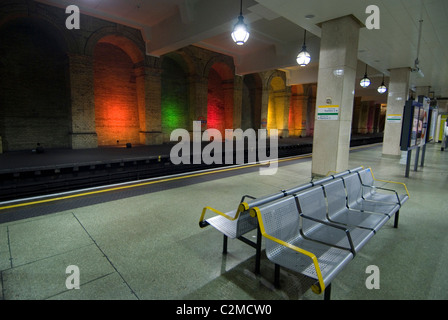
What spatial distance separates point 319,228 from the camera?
2.64 m

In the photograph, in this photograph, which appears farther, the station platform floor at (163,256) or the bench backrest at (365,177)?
the bench backrest at (365,177)

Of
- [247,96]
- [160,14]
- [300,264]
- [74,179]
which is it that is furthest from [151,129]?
[300,264]

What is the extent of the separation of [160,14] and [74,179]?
7788mm

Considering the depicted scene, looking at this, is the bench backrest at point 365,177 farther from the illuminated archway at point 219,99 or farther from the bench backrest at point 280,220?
the illuminated archway at point 219,99

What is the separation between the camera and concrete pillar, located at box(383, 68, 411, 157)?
1027 centimetres

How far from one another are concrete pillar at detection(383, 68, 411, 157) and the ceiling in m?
0.52

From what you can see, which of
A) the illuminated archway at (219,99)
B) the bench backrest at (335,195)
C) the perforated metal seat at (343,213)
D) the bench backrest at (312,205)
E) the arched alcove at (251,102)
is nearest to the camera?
the bench backrest at (312,205)

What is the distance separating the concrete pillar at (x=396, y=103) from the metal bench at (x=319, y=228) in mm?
8858

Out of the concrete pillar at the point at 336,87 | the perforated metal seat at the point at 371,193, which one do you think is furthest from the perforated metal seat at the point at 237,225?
the concrete pillar at the point at 336,87

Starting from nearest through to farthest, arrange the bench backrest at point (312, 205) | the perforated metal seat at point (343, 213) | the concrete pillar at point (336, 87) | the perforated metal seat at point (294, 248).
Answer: the perforated metal seat at point (294, 248) → the bench backrest at point (312, 205) → the perforated metal seat at point (343, 213) → the concrete pillar at point (336, 87)

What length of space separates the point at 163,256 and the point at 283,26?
1126 centimetres

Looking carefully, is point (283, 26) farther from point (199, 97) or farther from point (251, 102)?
point (251, 102)

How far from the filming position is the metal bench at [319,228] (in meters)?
1.84

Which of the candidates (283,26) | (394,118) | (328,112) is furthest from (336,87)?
(394,118)
